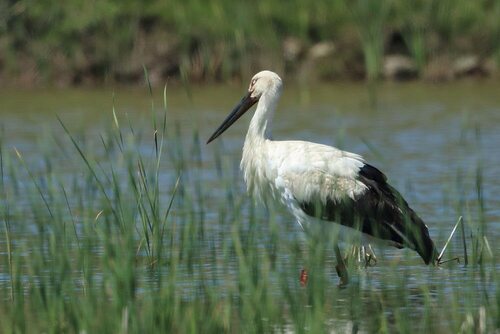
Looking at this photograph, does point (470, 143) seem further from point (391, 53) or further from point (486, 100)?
point (391, 53)

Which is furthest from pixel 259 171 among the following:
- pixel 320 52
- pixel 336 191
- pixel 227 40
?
pixel 320 52

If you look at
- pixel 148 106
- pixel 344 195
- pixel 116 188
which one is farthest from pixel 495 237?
pixel 148 106

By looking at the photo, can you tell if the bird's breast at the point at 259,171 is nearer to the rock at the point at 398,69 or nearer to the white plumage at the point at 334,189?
the white plumage at the point at 334,189

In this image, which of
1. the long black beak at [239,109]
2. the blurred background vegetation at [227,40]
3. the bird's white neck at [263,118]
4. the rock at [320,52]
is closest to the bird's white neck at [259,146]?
the bird's white neck at [263,118]

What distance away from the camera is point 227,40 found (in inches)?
660

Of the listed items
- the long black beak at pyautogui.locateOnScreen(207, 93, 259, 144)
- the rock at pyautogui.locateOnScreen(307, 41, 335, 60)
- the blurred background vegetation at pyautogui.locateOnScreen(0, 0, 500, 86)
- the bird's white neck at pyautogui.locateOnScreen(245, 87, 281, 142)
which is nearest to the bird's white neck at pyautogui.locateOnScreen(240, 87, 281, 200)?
the bird's white neck at pyautogui.locateOnScreen(245, 87, 281, 142)

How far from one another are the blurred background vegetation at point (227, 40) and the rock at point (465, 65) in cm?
1

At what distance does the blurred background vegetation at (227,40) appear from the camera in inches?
663

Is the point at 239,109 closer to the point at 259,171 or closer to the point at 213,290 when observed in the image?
the point at 259,171

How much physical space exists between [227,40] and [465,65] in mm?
2854

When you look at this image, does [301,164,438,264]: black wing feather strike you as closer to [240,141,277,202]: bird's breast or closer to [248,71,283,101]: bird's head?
[240,141,277,202]: bird's breast

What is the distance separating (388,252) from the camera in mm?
8945

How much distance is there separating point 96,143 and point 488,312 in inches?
327

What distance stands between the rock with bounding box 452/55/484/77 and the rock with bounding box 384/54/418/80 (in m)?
0.51
